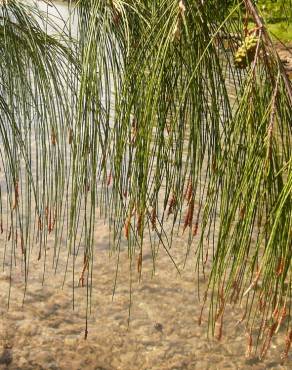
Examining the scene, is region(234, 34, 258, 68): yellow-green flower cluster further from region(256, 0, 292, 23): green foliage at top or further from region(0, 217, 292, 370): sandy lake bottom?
region(0, 217, 292, 370): sandy lake bottom

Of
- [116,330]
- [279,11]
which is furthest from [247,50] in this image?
[116,330]

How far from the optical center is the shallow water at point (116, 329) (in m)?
2.30

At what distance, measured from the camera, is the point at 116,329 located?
97.4 inches

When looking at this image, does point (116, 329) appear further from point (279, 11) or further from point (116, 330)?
point (279, 11)

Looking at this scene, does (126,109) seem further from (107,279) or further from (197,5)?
(107,279)

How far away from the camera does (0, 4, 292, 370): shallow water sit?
230 cm

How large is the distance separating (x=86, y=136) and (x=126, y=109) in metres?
0.07

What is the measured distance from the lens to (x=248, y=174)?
2.20 feet

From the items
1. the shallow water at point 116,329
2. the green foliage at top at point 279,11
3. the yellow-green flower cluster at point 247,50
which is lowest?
the shallow water at point 116,329

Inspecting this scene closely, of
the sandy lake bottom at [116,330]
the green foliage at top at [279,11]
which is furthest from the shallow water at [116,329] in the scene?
the green foliage at top at [279,11]

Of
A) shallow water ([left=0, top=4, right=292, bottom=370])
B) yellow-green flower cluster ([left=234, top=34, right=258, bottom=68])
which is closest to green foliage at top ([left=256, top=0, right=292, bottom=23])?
yellow-green flower cluster ([left=234, top=34, right=258, bottom=68])

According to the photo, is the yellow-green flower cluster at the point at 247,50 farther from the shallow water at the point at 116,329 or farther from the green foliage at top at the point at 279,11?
the shallow water at the point at 116,329

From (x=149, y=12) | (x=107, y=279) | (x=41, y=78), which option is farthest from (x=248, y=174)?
(x=107, y=279)

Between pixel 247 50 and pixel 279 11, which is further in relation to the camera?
pixel 279 11
